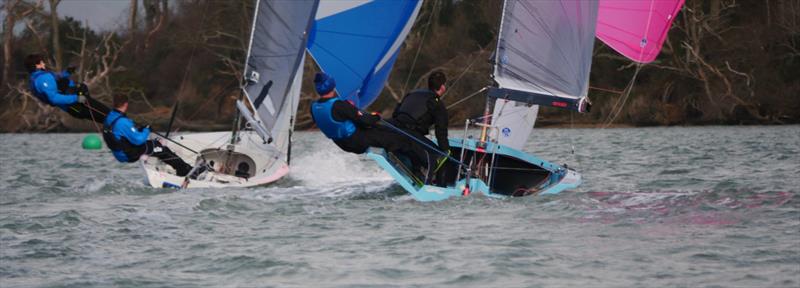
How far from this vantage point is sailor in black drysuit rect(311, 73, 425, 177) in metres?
11.0

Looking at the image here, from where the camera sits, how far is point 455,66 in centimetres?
3538

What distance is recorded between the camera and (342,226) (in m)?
9.64

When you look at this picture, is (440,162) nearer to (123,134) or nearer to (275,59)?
(123,134)

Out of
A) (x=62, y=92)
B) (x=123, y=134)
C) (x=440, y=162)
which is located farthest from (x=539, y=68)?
(x=62, y=92)

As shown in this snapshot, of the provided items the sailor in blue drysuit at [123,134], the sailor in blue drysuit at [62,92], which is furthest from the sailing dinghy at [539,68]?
the sailor in blue drysuit at [62,92]

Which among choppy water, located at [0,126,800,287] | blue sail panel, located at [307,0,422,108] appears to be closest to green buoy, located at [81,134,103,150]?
choppy water, located at [0,126,800,287]

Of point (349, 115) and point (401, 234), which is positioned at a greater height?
point (349, 115)

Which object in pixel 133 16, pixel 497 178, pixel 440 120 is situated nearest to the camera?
→ pixel 440 120

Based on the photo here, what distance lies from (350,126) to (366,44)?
12.8 feet

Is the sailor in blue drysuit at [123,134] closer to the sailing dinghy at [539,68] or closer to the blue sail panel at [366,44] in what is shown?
the blue sail panel at [366,44]

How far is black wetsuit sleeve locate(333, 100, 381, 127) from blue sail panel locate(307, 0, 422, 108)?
11.5 ft

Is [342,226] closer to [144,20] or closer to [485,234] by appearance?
[485,234]

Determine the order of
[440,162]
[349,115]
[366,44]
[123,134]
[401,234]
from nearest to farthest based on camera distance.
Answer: [401,234] < [349,115] < [440,162] < [123,134] < [366,44]

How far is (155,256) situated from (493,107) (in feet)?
16.4
